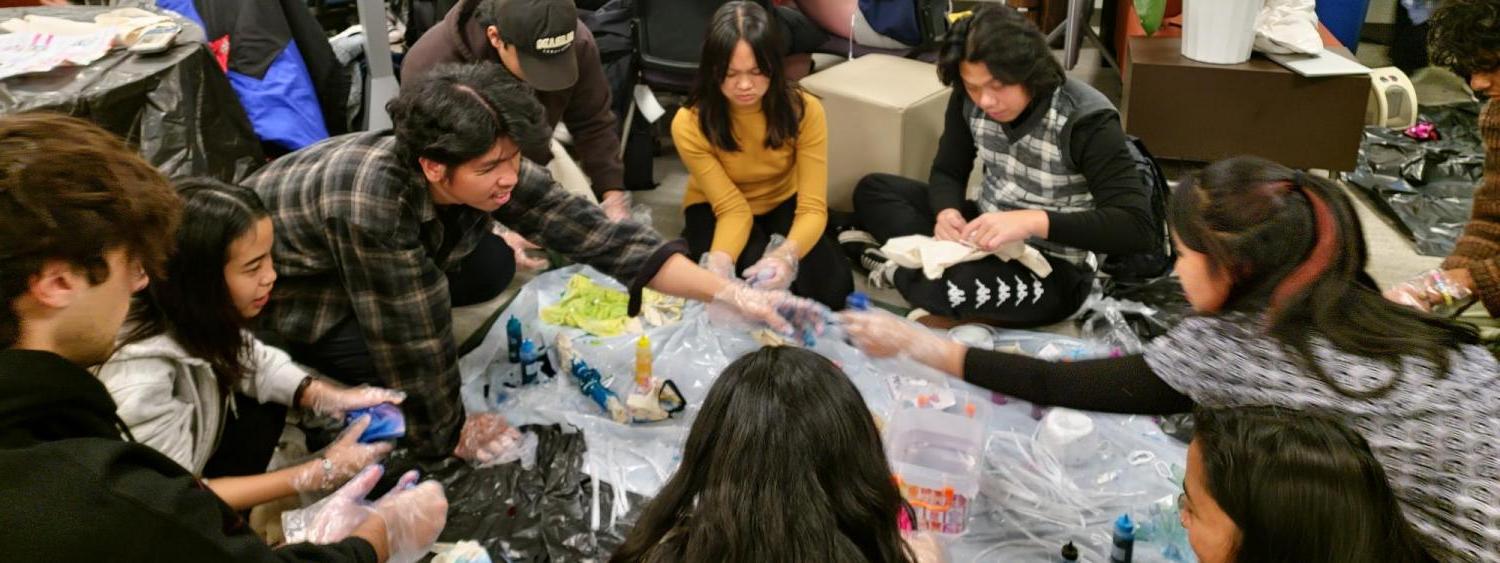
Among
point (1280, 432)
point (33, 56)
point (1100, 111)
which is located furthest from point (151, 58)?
point (1280, 432)

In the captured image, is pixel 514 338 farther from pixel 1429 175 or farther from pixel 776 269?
pixel 1429 175

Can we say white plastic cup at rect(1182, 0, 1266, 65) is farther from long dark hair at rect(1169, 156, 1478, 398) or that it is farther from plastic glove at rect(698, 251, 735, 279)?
long dark hair at rect(1169, 156, 1478, 398)

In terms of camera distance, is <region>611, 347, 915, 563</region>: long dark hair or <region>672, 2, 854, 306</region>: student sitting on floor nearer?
<region>611, 347, 915, 563</region>: long dark hair

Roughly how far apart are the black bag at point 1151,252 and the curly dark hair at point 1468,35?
693 millimetres

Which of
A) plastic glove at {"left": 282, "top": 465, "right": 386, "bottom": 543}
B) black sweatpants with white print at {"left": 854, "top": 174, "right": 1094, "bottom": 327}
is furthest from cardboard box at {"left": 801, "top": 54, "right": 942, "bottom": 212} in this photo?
plastic glove at {"left": 282, "top": 465, "right": 386, "bottom": 543}

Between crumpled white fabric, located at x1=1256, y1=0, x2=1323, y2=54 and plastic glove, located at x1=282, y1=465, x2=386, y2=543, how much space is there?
307 centimetres

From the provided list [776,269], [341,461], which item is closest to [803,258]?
[776,269]

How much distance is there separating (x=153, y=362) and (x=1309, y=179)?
5.78 feet

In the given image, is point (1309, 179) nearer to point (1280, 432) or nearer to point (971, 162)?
point (1280, 432)

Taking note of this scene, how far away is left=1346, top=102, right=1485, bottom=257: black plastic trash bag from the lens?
332 centimetres

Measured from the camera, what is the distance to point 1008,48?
249 cm

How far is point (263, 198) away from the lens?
213 centimetres

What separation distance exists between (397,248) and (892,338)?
92 centimetres

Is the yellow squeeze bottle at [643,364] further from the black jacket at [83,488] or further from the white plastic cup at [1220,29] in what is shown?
the white plastic cup at [1220,29]
